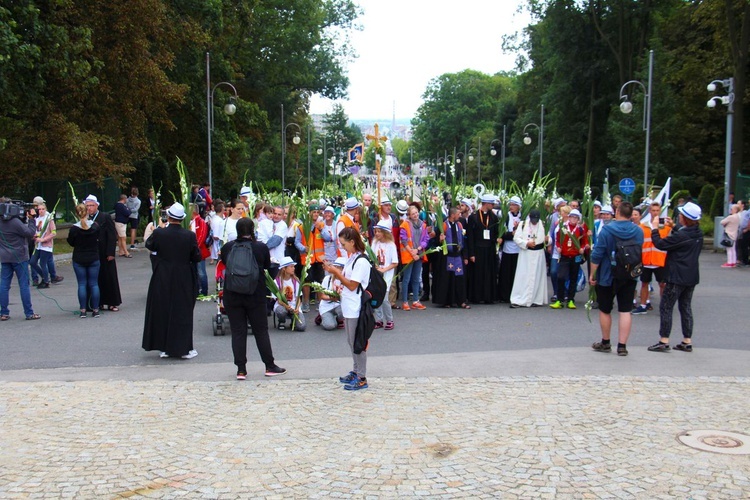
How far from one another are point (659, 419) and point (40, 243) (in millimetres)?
13230

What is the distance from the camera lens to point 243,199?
48.5ft

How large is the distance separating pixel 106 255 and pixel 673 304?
8650 millimetres

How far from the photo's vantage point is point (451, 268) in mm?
14195

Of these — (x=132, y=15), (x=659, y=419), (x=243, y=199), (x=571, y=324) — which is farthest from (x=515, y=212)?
(x=132, y=15)

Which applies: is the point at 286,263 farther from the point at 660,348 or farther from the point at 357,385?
the point at 660,348

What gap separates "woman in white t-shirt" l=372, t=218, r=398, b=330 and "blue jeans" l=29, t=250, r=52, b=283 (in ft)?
27.6

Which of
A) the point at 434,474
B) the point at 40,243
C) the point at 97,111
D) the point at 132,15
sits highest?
the point at 132,15

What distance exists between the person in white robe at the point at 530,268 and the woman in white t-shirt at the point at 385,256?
3116mm

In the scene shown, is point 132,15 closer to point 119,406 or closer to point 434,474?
point 119,406

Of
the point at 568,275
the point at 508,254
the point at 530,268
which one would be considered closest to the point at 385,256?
the point at 530,268

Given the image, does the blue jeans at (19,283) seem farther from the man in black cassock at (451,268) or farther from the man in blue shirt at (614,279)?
the man in blue shirt at (614,279)

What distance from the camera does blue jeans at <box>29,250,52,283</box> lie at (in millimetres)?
17109

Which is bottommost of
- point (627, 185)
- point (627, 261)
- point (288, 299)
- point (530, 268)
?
point (288, 299)

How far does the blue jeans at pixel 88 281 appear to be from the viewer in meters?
12.8
